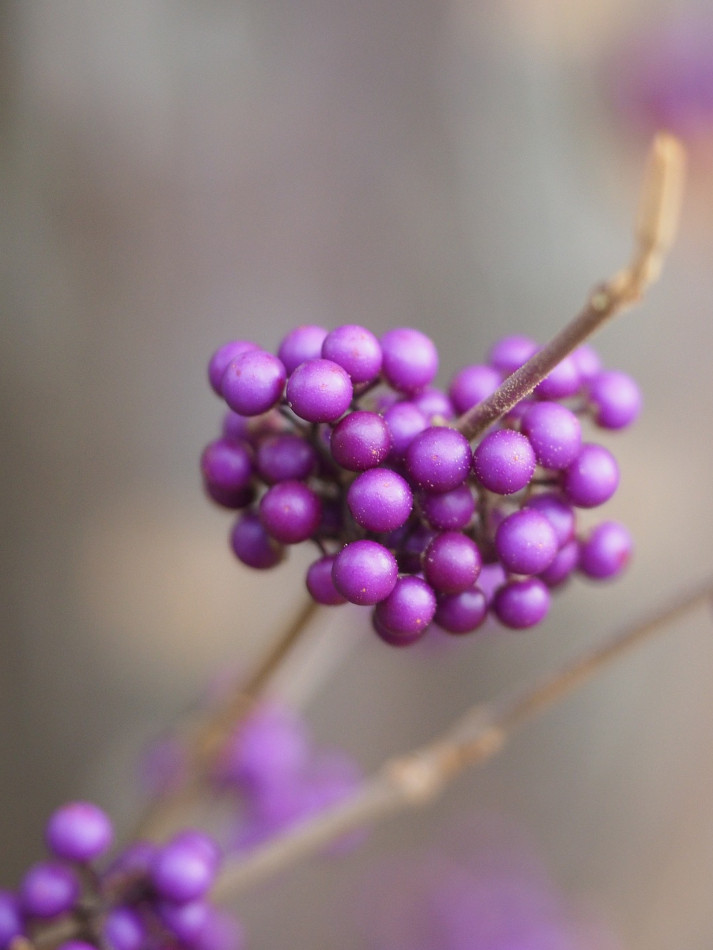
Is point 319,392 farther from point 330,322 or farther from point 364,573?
point 330,322

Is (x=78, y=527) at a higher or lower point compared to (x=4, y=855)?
higher

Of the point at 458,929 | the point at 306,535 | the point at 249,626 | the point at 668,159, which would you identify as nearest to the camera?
the point at 668,159

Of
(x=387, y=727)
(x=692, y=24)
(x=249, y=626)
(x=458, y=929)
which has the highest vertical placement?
(x=692, y=24)

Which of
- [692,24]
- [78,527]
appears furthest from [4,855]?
[692,24]

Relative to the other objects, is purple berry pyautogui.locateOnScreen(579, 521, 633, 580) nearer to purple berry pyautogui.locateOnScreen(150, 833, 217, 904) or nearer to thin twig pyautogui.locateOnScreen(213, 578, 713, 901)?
thin twig pyautogui.locateOnScreen(213, 578, 713, 901)

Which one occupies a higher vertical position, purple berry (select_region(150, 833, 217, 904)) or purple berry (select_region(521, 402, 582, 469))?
purple berry (select_region(521, 402, 582, 469))

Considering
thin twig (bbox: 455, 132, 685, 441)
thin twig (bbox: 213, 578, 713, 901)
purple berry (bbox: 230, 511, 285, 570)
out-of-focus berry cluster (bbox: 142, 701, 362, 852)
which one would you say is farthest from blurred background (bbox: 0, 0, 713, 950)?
thin twig (bbox: 455, 132, 685, 441)

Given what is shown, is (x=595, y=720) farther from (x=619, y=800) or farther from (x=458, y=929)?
(x=458, y=929)
